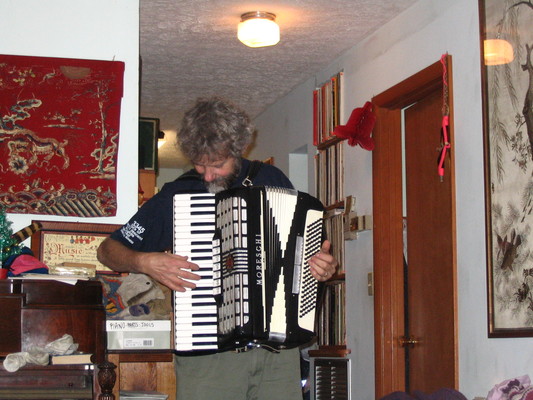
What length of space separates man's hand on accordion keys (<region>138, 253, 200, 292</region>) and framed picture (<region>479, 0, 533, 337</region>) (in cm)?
152

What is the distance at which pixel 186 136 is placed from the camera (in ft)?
9.09

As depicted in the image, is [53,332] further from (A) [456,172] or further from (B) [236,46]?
(B) [236,46]

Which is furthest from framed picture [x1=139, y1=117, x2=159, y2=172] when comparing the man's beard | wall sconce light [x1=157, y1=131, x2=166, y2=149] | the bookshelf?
the man's beard

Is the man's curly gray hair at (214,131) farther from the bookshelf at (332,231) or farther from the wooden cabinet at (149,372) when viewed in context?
the bookshelf at (332,231)

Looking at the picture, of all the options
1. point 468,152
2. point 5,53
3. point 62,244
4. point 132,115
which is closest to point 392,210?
point 468,152

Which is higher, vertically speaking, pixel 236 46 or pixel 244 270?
pixel 236 46

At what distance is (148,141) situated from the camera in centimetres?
510

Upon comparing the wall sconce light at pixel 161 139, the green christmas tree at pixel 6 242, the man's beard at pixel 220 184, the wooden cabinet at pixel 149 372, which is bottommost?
the wooden cabinet at pixel 149 372

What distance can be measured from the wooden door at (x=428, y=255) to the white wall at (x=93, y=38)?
154cm

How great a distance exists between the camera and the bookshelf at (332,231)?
5359 millimetres

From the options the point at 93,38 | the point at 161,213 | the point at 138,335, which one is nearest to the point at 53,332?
the point at 138,335

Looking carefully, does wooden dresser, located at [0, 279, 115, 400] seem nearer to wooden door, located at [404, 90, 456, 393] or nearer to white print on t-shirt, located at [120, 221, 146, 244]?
white print on t-shirt, located at [120, 221, 146, 244]

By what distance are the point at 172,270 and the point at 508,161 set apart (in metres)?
1.67

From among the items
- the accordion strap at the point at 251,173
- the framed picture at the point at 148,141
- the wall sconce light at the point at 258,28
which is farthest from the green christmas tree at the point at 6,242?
the wall sconce light at the point at 258,28
